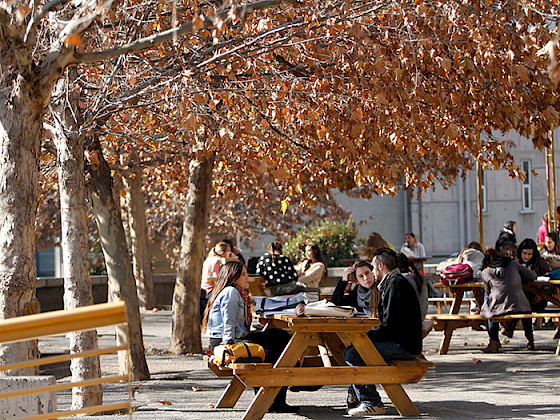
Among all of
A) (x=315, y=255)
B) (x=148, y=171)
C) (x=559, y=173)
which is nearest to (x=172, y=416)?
(x=315, y=255)

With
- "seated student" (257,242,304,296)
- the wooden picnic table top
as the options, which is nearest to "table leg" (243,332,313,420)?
the wooden picnic table top

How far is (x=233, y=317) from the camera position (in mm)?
8625

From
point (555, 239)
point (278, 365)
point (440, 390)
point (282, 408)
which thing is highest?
point (555, 239)

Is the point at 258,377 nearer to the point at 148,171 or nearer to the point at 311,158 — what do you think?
the point at 311,158

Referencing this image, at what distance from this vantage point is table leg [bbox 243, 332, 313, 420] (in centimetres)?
797

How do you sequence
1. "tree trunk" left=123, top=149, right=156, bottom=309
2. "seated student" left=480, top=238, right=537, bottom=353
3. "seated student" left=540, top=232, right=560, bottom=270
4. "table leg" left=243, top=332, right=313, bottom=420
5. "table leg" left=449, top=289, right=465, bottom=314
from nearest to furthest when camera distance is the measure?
"table leg" left=243, top=332, right=313, bottom=420
"seated student" left=480, top=238, right=537, bottom=353
"table leg" left=449, top=289, right=465, bottom=314
"seated student" left=540, top=232, right=560, bottom=270
"tree trunk" left=123, top=149, right=156, bottom=309

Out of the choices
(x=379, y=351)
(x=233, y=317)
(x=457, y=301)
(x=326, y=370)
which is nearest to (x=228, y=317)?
(x=233, y=317)

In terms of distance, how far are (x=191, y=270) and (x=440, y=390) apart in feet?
17.7

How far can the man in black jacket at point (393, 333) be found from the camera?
28.0ft

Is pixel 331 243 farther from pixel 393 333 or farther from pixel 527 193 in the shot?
pixel 393 333

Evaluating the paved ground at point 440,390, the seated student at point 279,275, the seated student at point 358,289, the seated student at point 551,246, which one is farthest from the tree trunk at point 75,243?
the seated student at point 551,246

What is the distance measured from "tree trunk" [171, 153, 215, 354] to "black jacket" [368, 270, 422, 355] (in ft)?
20.6

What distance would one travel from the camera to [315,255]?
16016 millimetres

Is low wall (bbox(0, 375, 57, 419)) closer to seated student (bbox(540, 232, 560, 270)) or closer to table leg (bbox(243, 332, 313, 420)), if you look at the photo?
table leg (bbox(243, 332, 313, 420))
